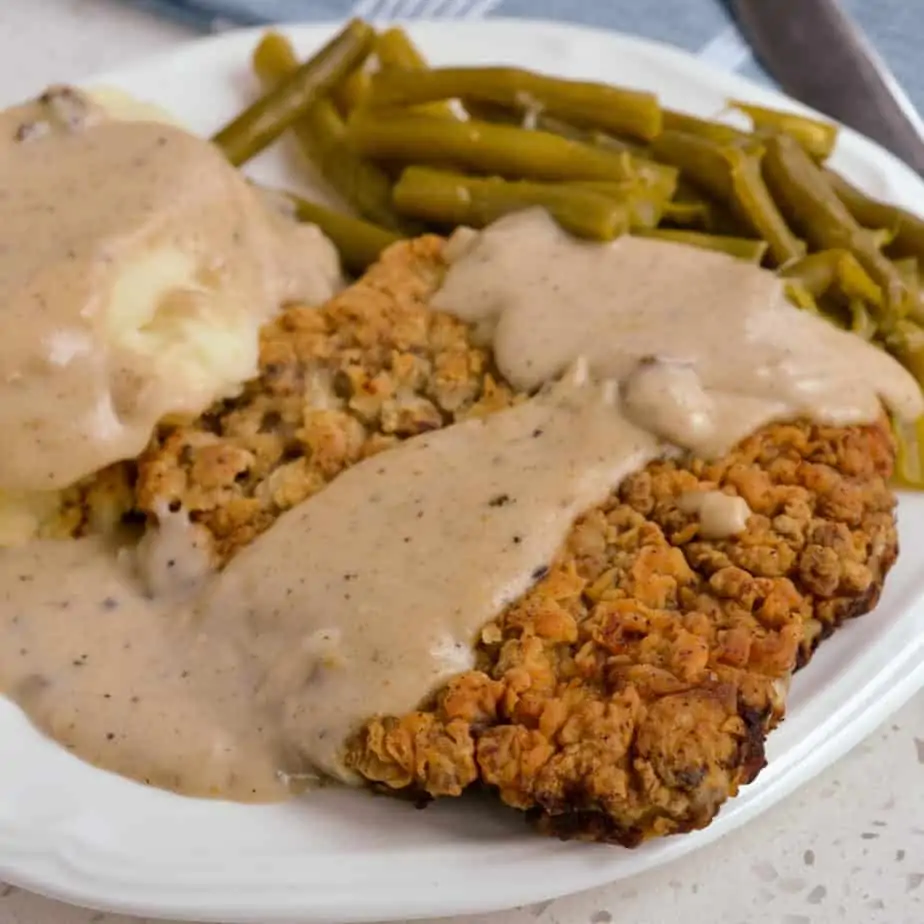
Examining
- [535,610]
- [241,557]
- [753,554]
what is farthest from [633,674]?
[241,557]

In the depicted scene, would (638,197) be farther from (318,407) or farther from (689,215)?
(318,407)

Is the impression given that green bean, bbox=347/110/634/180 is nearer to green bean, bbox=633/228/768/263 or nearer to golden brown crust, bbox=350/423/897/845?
green bean, bbox=633/228/768/263

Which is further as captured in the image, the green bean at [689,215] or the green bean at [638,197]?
the green bean at [689,215]

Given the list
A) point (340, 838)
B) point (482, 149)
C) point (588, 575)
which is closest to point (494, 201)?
point (482, 149)

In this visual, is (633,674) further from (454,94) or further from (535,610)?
(454,94)

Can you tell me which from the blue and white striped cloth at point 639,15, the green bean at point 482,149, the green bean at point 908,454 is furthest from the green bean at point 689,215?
the blue and white striped cloth at point 639,15

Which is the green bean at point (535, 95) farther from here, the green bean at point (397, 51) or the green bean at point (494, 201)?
the green bean at point (494, 201)
